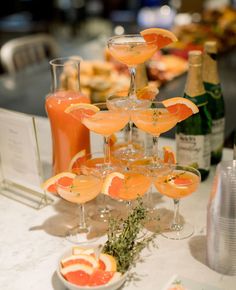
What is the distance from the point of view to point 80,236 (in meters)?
1.09

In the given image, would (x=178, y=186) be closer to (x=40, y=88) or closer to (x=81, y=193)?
(x=81, y=193)

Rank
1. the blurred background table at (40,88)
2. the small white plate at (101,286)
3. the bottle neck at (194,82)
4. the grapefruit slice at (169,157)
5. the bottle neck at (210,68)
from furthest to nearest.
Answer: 1. the blurred background table at (40,88)
2. the bottle neck at (210,68)
3. the bottle neck at (194,82)
4. the grapefruit slice at (169,157)
5. the small white plate at (101,286)

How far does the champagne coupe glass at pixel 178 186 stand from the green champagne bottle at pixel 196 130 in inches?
7.6

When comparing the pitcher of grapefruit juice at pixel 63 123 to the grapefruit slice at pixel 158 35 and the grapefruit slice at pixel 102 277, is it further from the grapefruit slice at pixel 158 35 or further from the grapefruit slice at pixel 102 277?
the grapefruit slice at pixel 102 277

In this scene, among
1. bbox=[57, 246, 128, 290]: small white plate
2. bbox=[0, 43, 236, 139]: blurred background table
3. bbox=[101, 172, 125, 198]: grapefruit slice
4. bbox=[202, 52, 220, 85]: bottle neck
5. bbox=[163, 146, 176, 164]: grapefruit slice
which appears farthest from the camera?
Result: bbox=[0, 43, 236, 139]: blurred background table

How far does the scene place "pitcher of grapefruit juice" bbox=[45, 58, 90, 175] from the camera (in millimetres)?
1197

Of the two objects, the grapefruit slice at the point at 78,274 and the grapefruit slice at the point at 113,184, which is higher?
the grapefruit slice at the point at 113,184

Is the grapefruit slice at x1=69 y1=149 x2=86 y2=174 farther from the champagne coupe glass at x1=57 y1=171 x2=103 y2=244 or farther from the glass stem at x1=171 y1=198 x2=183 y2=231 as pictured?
the glass stem at x1=171 y1=198 x2=183 y2=231

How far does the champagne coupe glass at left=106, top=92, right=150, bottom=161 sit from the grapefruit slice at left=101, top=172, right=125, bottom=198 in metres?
0.12

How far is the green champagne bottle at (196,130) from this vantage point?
1.25 m

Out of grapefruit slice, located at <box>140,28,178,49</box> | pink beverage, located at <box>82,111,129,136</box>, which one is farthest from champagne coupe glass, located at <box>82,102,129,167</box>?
grapefruit slice, located at <box>140,28,178,49</box>

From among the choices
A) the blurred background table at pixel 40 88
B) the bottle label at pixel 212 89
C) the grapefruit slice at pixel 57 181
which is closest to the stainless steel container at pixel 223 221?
the grapefruit slice at pixel 57 181

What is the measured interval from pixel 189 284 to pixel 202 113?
22.6 inches

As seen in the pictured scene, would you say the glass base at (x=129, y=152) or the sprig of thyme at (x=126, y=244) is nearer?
the sprig of thyme at (x=126, y=244)
